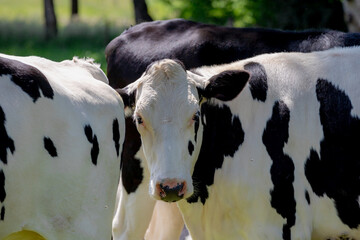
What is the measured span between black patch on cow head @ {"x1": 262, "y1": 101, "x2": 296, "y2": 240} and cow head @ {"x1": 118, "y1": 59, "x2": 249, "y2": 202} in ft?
1.24

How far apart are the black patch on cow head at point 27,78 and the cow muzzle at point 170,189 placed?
1.10 m

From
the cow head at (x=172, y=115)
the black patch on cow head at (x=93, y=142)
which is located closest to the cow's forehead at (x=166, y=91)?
the cow head at (x=172, y=115)

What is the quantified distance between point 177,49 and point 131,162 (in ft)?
3.83

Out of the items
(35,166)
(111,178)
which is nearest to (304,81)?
(111,178)

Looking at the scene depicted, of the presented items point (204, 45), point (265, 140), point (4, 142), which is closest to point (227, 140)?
point (265, 140)

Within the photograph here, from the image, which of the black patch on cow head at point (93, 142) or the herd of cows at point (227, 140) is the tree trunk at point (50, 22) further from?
the black patch on cow head at point (93, 142)

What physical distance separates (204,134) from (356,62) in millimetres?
1338

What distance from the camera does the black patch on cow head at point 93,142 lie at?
4.42m

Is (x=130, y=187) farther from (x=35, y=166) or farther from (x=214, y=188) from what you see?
(x=35, y=166)

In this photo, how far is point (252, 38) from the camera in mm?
6914

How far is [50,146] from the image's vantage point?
4.16m

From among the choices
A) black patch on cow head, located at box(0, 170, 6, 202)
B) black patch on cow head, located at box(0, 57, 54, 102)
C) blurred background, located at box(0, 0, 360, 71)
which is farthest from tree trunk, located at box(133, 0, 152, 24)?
black patch on cow head, located at box(0, 170, 6, 202)

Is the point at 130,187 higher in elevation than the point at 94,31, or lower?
higher

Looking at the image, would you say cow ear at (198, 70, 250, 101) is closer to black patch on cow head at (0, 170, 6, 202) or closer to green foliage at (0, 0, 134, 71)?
black patch on cow head at (0, 170, 6, 202)
